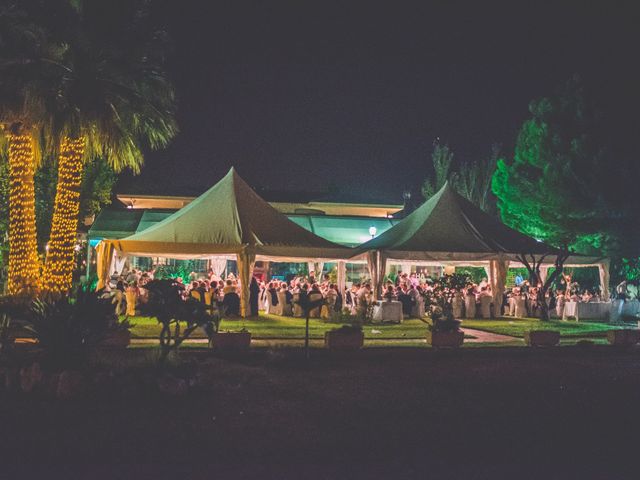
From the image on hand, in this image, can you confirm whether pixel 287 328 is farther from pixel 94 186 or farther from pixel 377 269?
pixel 94 186

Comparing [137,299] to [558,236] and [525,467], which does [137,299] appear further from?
[558,236]

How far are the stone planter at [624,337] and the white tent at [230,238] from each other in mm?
8234

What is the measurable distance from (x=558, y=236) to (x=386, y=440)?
28.1m

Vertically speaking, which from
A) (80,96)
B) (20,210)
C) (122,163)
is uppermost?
(80,96)

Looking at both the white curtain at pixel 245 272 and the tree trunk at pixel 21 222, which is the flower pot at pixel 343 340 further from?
the tree trunk at pixel 21 222

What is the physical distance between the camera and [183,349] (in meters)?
11.0

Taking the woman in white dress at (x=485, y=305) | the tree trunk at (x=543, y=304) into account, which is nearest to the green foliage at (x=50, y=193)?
the woman in white dress at (x=485, y=305)

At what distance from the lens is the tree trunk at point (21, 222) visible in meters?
15.7

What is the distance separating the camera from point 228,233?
18.7m

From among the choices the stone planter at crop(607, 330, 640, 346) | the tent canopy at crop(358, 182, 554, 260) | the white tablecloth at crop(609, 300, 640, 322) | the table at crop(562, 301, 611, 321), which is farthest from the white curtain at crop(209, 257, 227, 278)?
the stone planter at crop(607, 330, 640, 346)

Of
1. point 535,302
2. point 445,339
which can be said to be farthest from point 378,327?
point 535,302

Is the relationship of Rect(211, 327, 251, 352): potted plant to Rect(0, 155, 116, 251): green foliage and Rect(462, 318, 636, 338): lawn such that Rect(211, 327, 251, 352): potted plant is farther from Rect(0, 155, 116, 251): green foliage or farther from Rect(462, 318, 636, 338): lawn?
Rect(0, 155, 116, 251): green foliage

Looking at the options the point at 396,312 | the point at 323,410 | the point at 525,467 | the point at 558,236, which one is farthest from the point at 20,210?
the point at 558,236

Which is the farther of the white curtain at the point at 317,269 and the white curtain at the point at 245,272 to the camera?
the white curtain at the point at 317,269
